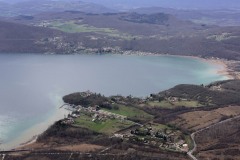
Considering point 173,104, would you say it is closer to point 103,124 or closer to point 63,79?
point 103,124

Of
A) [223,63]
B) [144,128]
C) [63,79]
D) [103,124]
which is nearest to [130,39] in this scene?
[223,63]

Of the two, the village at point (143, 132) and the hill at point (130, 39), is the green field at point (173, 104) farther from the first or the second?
the hill at point (130, 39)

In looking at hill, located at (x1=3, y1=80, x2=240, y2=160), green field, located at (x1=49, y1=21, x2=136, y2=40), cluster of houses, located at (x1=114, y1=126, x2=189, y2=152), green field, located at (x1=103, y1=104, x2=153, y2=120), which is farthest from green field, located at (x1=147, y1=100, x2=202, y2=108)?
green field, located at (x1=49, y1=21, x2=136, y2=40)

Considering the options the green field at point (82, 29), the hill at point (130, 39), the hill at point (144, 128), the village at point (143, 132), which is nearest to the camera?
the hill at point (144, 128)

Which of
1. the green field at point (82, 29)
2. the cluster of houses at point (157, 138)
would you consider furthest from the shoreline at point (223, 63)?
the cluster of houses at point (157, 138)

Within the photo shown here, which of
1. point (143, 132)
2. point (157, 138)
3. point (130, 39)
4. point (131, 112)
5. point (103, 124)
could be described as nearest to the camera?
point (157, 138)

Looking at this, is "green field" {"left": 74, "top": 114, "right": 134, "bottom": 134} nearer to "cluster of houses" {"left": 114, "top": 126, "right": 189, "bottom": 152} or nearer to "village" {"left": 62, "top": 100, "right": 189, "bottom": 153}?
"village" {"left": 62, "top": 100, "right": 189, "bottom": 153}
